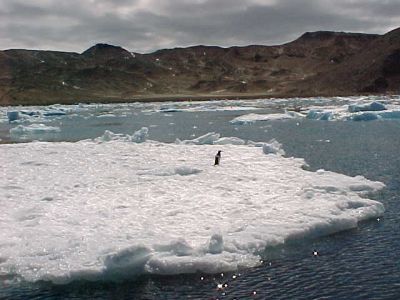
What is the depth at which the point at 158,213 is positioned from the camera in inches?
584

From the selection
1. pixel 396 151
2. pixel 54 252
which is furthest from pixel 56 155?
pixel 396 151

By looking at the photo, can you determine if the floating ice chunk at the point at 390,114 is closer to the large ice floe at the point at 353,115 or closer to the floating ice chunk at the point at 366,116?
the large ice floe at the point at 353,115

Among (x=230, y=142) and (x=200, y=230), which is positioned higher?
(x=200, y=230)

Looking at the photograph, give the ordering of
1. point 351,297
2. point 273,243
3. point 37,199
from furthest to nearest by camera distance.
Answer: point 37,199 < point 273,243 < point 351,297

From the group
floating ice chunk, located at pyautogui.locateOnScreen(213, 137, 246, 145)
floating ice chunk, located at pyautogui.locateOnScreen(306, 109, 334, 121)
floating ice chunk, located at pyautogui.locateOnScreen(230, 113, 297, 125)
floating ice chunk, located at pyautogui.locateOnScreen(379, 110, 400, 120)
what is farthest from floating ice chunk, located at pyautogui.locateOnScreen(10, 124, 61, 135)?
floating ice chunk, located at pyautogui.locateOnScreen(379, 110, 400, 120)

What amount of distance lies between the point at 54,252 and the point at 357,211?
28.8ft

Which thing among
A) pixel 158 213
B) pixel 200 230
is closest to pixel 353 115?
pixel 158 213

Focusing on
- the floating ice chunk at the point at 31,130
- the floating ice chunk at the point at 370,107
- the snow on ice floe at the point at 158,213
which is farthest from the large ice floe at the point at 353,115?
the snow on ice floe at the point at 158,213

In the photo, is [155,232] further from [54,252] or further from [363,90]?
[363,90]

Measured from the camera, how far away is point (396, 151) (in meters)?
28.1

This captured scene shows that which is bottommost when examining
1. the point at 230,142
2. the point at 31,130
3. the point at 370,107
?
the point at 31,130

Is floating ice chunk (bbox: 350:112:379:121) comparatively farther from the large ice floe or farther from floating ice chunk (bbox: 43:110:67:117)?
floating ice chunk (bbox: 43:110:67:117)

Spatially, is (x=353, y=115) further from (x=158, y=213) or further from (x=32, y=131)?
(x=158, y=213)

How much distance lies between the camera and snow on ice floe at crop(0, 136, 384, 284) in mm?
11258
